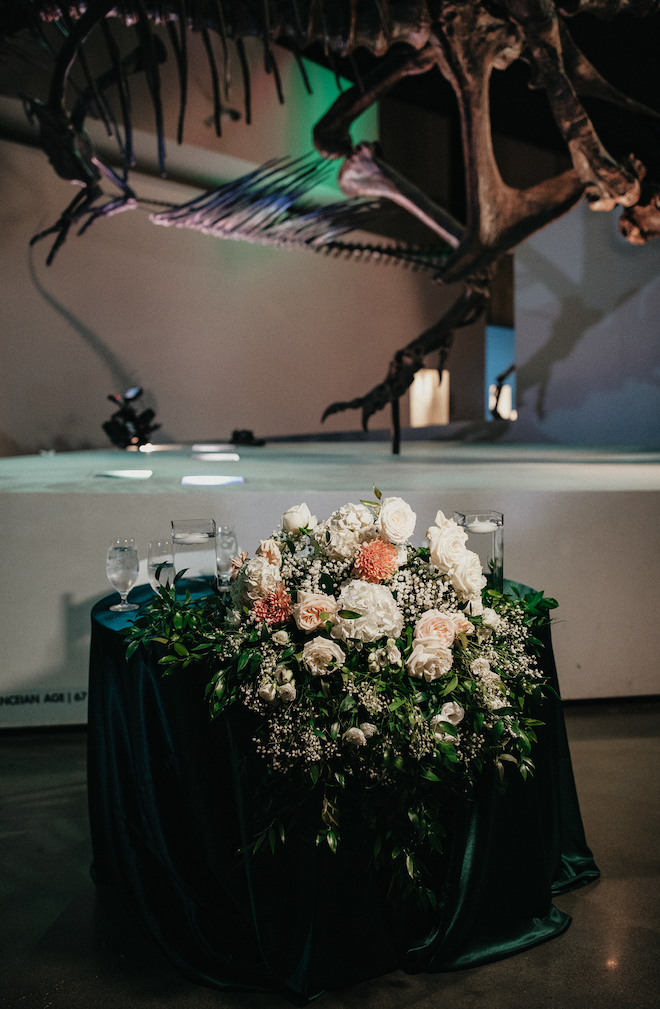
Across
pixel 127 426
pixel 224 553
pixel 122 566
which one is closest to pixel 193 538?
pixel 224 553

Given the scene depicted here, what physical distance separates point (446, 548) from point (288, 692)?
375mm

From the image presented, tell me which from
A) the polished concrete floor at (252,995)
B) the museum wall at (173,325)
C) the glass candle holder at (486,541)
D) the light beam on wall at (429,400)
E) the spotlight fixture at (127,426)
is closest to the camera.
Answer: the polished concrete floor at (252,995)

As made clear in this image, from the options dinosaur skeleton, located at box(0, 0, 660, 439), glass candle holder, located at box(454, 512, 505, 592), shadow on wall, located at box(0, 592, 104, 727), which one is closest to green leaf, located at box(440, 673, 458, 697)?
glass candle holder, located at box(454, 512, 505, 592)

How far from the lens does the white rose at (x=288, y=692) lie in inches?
48.2

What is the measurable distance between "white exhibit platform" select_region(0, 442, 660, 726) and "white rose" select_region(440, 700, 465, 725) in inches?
56.2

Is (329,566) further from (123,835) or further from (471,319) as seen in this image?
(471,319)

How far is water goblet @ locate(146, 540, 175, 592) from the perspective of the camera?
1.69 m

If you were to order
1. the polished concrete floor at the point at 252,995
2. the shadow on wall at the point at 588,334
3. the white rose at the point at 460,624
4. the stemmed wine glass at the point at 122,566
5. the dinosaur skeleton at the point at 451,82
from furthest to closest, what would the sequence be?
the shadow on wall at the point at 588,334
the dinosaur skeleton at the point at 451,82
the stemmed wine glass at the point at 122,566
the polished concrete floor at the point at 252,995
the white rose at the point at 460,624

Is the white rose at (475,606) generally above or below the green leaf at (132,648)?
above

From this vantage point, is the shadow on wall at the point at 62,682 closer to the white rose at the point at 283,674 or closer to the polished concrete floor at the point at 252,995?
the polished concrete floor at the point at 252,995

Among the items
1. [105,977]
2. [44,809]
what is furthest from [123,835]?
[44,809]

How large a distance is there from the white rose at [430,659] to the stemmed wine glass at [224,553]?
63cm

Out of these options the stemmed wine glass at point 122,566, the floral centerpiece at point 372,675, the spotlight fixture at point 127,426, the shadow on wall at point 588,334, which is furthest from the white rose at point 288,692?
the shadow on wall at point 588,334

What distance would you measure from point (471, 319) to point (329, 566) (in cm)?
322
